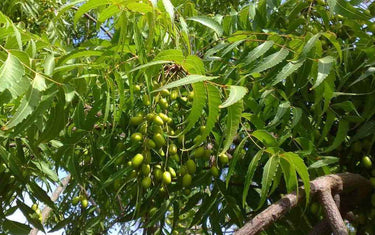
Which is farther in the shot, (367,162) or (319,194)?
(367,162)

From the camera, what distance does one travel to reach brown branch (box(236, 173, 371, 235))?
104cm

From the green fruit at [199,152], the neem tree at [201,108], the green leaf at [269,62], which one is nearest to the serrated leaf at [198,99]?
the neem tree at [201,108]

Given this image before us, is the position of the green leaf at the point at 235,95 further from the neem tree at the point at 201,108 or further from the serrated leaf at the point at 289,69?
the serrated leaf at the point at 289,69

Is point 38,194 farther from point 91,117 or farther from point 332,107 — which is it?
point 332,107

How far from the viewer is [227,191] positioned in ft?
4.74

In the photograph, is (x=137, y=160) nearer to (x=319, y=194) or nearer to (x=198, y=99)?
(x=198, y=99)

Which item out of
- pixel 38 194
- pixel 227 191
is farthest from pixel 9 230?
pixel 227 191

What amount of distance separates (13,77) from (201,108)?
0.37 meters

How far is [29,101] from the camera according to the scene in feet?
3.10

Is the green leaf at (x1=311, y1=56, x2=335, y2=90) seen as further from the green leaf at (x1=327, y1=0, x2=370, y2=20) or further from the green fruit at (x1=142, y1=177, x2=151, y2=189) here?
the green fruit at (x1=142, y1=177, x2=151, y2=189)

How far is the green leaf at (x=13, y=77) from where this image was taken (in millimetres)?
885

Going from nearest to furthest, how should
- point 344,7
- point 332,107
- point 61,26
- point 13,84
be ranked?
point 13,84
point 344,7
point 332,107
point 61,26

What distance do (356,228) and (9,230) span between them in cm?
106

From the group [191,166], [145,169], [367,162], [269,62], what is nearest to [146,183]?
[145,169]
